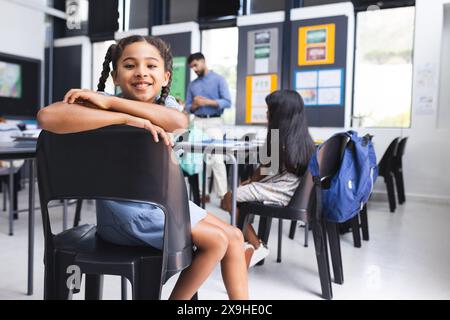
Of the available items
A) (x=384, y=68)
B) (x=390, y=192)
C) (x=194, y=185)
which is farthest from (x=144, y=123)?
(x=384, y=68)

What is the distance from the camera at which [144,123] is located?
786mm

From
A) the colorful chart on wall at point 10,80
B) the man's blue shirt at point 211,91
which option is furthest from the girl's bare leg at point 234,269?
the colorful chart on wall at point 10,80

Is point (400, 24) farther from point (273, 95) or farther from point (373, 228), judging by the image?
point (273, 95)

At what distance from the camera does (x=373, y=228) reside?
10.2ft

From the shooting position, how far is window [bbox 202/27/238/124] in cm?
559

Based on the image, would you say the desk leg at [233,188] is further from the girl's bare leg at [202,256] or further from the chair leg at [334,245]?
the girl's bare leg at [202,256]

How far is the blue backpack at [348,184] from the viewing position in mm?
1716

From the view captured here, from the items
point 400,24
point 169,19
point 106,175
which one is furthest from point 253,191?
point 169,19

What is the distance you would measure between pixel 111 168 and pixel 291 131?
120 centimetres

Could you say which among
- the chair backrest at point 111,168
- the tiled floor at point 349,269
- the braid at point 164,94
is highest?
the braid at point 164,94

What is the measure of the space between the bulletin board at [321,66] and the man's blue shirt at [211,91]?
130 cm

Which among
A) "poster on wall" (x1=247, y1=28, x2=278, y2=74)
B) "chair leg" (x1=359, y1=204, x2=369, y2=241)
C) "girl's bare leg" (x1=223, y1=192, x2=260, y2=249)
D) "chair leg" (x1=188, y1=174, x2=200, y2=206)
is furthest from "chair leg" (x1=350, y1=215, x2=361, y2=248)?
"poster on wall" (x1=247, y1=28, x2=278, y2=74)
